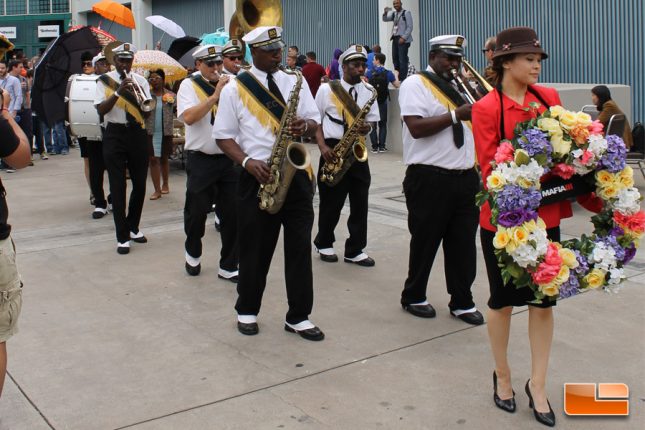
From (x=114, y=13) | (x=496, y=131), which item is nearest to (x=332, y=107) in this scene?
(x=496, y=131)

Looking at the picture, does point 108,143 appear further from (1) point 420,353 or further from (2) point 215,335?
(1) point 420,353

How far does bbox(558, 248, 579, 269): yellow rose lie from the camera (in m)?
3.92

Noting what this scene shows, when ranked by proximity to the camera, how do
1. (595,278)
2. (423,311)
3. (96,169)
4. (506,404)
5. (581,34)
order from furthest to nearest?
(581,34) → (96,169) → (423,311) → (506,404) → (595,278)

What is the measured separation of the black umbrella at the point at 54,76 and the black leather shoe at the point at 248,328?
6362mm

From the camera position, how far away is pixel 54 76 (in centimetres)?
1135

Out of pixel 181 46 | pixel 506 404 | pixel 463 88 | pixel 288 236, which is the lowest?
pixel 506 404

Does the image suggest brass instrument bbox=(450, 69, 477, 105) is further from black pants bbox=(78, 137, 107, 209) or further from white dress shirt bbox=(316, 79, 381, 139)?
black pants bbox=(78, 137, 107, 209)

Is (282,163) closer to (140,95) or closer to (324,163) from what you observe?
(324,163)

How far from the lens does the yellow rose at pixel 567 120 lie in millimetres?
3957

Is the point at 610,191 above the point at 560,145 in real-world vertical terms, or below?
below

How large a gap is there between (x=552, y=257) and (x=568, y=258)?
0.10 meters

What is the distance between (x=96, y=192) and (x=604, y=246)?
23.7ft

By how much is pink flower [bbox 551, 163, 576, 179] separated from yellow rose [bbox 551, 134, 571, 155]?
85mm

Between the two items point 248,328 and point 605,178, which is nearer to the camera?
point 605,178
